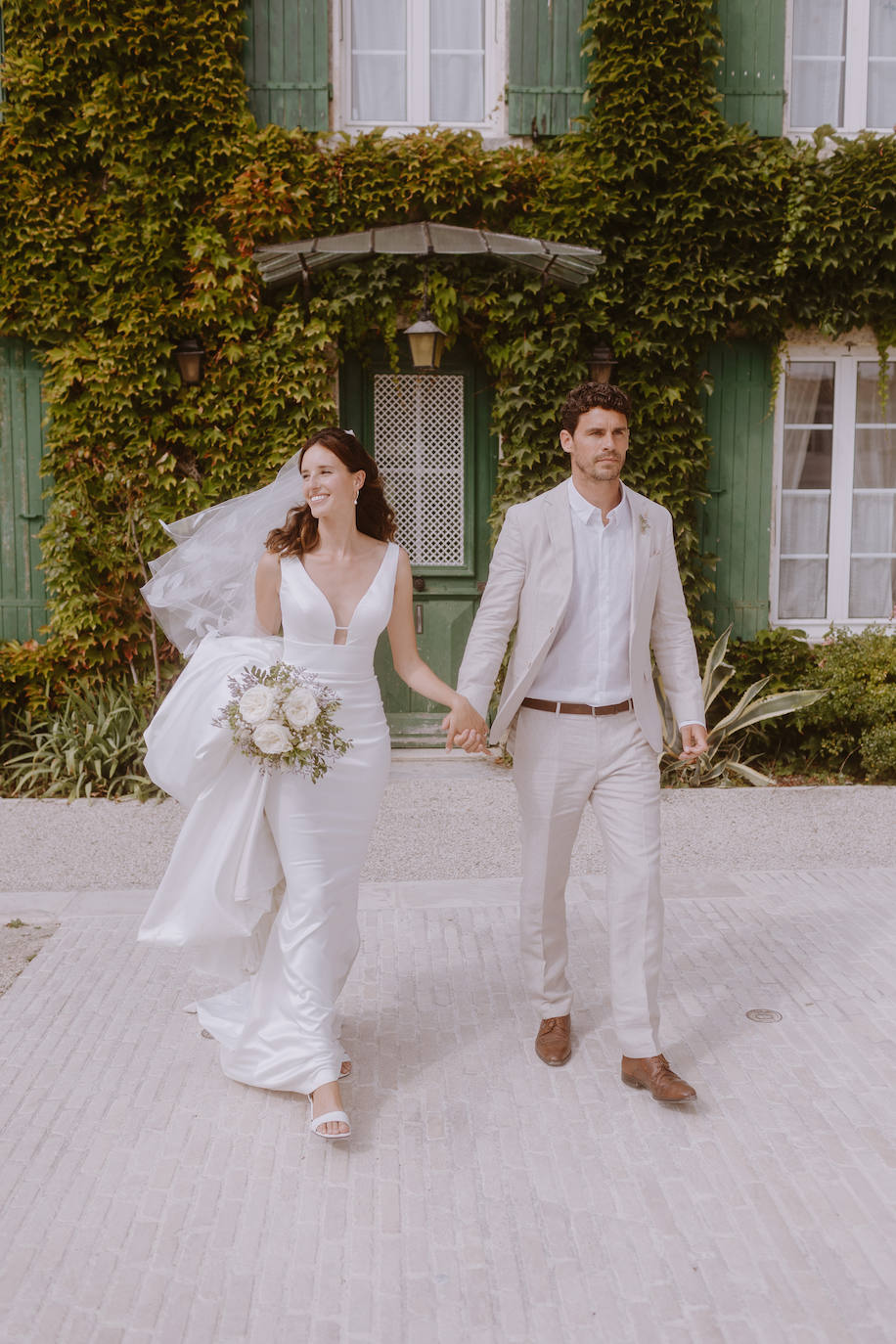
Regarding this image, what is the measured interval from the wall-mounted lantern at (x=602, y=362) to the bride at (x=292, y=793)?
4.49 meters

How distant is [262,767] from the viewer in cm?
369


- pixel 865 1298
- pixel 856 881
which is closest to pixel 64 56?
pixel 856 881

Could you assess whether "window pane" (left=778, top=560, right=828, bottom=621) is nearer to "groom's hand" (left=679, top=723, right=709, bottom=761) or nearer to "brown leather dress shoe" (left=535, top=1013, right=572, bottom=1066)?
"groom's hand" (left=679, top=723, right=709, bottom=761)

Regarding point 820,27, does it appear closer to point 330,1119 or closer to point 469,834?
point 469,834

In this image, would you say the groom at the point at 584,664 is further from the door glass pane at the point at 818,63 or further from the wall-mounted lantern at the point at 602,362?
the door glass pane at the point at 818,63

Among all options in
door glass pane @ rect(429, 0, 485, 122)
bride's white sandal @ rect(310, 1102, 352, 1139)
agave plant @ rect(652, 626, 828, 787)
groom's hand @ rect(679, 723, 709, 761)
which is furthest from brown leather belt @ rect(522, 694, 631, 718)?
door glass pane @ rect(429, 0, 485, 122)

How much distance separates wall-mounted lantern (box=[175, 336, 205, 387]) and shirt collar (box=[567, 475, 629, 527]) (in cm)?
475

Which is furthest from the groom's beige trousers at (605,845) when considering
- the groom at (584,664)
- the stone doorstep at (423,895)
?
the stone doorstep at (423,895)

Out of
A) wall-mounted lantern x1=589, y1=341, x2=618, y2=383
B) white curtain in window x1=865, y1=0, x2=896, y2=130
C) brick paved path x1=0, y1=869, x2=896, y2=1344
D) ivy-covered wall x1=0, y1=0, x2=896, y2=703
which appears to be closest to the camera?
brick paved path x1=0, y1=869, x2=896, y2=1344

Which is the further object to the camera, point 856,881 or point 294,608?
point 856,881

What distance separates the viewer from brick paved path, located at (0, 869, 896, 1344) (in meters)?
2.72

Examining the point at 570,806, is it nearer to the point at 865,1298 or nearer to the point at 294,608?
the point at 294,608

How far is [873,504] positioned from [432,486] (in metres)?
3.27

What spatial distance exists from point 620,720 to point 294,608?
3.62ft
